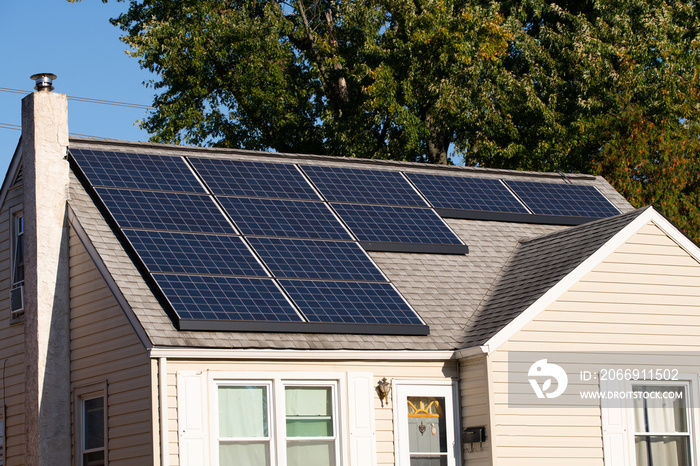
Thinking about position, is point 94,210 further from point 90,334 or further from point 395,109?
point 395,109

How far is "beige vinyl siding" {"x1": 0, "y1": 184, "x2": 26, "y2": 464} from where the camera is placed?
624 inches

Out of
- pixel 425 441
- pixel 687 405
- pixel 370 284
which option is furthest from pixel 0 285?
pixel 687 405

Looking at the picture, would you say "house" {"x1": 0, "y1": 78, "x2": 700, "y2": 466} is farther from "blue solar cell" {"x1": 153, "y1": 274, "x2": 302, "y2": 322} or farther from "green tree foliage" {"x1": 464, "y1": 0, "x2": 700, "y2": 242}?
"green tree foliage" {"x1": 464, "y1": 0, "x2": 700, "y2": 242}

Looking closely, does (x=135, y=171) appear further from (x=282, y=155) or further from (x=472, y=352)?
(x=472, y=352)

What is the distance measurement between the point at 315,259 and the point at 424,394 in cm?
270

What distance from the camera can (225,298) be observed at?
14094 millimetres

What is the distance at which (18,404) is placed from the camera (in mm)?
15953

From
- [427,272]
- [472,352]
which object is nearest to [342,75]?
[427,272]

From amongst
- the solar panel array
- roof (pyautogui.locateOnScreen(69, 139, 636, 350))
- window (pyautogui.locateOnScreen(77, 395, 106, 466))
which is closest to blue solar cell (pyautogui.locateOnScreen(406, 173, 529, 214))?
the solar panel array

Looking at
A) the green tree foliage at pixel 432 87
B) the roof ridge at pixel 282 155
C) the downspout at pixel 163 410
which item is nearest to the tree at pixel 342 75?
the green tree foliage at pixel 432 87

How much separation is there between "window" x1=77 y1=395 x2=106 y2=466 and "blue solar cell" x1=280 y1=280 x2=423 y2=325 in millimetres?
3189

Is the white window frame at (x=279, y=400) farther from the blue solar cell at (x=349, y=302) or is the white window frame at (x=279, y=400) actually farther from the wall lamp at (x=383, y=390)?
the blue solar cell at (x=349, y=302)

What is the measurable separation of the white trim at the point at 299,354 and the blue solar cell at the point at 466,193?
4.83 meters

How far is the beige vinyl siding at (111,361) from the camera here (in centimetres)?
1323
